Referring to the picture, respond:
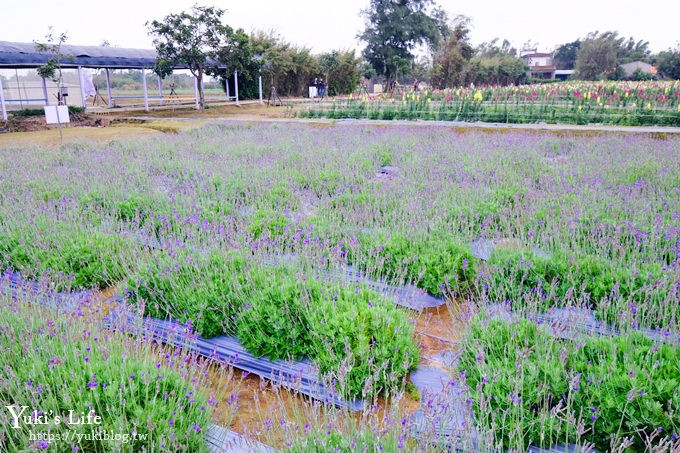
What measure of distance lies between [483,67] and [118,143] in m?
33.3

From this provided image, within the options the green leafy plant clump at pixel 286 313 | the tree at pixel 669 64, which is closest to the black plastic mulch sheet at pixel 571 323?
the green leafy plant clump at pixel 286 313

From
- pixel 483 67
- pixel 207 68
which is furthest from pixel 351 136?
pixel 483 67

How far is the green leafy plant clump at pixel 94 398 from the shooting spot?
5.29 feet

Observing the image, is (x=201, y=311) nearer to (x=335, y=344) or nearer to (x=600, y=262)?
(x=335, y=344)

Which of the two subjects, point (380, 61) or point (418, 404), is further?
point (380, 61)

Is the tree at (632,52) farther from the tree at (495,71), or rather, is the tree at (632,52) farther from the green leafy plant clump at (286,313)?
the green leafy plant clump at (286,313)

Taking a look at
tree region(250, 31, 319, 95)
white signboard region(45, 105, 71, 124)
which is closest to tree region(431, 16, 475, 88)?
tree region(250, 31, 319, 95)

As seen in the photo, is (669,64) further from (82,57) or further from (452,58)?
(82,57)

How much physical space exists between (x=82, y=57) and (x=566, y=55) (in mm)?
69899

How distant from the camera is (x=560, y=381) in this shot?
1.94 m

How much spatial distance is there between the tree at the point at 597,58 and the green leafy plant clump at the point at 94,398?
44.0 m

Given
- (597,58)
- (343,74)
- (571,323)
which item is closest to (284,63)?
(343,74)

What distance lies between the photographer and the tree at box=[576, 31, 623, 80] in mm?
39031

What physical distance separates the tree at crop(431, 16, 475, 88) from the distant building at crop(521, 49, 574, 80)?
21.6 m
